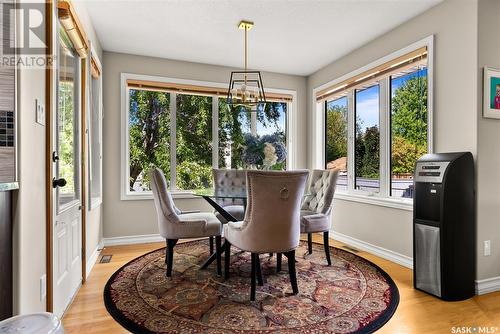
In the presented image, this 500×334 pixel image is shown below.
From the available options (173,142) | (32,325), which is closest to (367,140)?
(173,142)

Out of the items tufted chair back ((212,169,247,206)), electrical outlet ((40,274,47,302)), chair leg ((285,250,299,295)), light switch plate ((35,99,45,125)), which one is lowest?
chair leg ((285,250,299,295))

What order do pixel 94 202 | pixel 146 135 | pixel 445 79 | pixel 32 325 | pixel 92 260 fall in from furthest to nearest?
1. pixel 146 135
2. pixel 94 202
3. pixel 92 260
4. pixel 445 79
5. pixel 32 325

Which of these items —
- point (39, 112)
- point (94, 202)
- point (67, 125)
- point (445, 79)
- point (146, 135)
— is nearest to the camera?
point (39, 112)

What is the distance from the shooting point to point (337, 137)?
14.4ft

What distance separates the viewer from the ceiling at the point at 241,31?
109 inches

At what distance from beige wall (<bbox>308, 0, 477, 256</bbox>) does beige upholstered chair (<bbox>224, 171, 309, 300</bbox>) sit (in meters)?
1.47

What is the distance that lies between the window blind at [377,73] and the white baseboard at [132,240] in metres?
3.23

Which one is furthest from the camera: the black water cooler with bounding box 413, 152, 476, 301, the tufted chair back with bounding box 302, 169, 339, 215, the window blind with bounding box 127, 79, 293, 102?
the window blind with bounding box 127, 79, 293, 102

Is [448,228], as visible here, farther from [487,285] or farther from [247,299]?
[247,299]

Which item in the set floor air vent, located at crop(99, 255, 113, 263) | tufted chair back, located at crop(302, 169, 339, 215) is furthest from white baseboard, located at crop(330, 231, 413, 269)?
floor air vent, located at crop(99, 255, 113, 263)

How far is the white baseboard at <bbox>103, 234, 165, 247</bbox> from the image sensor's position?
12.6ft

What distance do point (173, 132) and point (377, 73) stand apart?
9.19ft

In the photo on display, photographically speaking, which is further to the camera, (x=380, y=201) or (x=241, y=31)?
(x=380, y=201)

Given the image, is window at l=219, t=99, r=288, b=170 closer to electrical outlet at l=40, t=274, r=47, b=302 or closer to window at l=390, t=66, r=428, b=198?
window at l=390, t=66, r=428, b=198
